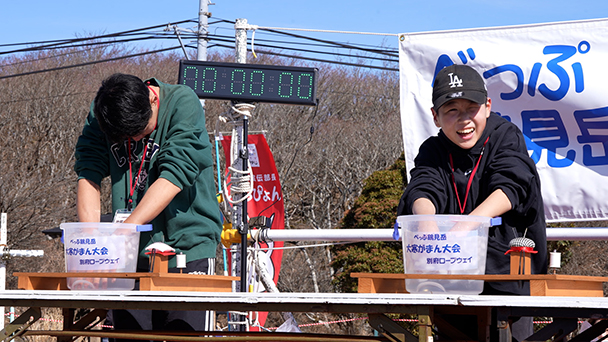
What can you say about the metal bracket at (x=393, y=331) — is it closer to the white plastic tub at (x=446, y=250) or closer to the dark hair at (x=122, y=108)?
the white plastic tub at (x=446, y=250)

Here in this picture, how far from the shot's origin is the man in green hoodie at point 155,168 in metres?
2.13

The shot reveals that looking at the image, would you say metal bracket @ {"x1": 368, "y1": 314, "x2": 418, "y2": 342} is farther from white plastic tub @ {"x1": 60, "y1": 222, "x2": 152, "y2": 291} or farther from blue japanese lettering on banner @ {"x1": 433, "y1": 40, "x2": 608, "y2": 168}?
blue japanese lettering on banner @ {"x1": 433, "y1": 40, "x2": 608, "y2": 168}

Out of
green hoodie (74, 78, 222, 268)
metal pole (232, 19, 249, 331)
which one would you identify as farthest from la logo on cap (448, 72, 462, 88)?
metal pole (232, 19, 249, 331)

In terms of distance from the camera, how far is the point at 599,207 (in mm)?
3941

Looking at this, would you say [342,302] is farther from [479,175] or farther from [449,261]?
[479,175]

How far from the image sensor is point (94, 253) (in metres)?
1.79

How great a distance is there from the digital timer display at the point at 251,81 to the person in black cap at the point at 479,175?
251 cm

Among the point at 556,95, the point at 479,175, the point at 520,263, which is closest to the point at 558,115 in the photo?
the point at 556,95

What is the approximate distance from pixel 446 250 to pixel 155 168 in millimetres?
1130

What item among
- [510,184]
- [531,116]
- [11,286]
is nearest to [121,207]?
[510,184]

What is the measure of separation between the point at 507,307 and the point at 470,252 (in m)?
0.19

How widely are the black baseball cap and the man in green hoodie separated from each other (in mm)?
840

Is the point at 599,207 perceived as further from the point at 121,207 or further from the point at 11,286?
the point at 11,286

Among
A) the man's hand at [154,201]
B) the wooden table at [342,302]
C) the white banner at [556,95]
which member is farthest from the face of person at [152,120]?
the white banner at [556,95]
